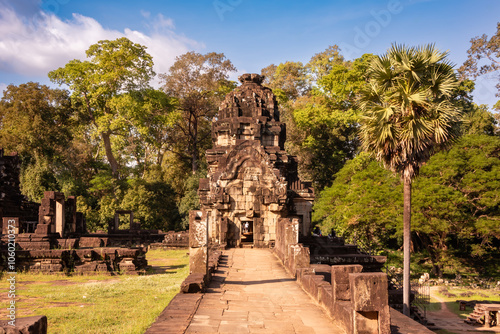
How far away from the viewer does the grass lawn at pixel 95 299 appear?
8359mm

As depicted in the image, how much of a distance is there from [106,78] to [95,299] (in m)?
29.2

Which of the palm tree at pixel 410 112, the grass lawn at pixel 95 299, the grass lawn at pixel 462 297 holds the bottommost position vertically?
the grass lawn at pixel 462 297

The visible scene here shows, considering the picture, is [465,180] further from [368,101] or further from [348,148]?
[348,148]

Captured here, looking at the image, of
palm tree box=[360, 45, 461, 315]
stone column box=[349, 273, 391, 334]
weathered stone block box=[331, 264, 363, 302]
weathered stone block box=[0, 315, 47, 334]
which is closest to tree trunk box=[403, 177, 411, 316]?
palm tree box=[360, 45, 461, 315]

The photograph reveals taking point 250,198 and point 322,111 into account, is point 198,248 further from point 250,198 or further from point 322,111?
point 322,111

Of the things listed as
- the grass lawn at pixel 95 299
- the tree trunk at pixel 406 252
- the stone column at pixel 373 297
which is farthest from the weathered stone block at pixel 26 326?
the tree trunk at pixel 406 252

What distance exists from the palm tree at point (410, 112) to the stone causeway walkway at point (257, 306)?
230 inches

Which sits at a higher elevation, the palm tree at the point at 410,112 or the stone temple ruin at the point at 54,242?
the palm tree at the point at 410,112

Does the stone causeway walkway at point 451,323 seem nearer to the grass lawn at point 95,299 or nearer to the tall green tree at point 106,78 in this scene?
the grass lawn at point 95,299

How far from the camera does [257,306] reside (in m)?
7.37

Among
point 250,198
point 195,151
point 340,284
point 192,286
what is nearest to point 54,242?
point 250,198

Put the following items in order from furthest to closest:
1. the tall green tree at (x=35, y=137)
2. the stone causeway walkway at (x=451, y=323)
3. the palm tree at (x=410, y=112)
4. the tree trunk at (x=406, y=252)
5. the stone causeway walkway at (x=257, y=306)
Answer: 1. the tall green tree at (x=35, y=137)
2. the stone causeway walkway at (x=451, y=323)
3. the palm tree at (x=410, y=112)
4. the tree trunk at (x=406, y=252)
5. the stone causeway walkway at (x=257, y=306)

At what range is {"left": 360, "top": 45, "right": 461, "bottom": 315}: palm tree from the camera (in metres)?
13.8

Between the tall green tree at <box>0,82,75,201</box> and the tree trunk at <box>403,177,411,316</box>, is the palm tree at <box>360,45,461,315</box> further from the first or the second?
the tall green tree at <box>0,82,75,201</box>
